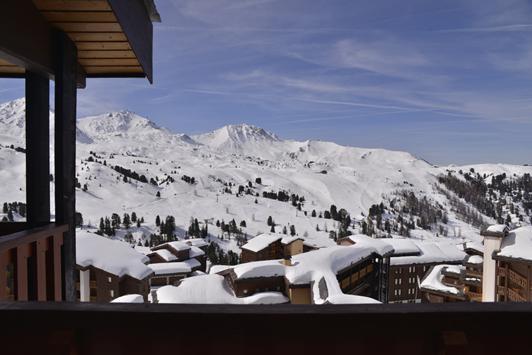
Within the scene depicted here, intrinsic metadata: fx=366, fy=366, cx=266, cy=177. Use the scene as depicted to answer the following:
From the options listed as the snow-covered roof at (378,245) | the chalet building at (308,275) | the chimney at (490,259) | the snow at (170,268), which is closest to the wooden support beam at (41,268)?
the chalet building at (308,275)

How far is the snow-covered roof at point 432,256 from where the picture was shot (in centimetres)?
4491

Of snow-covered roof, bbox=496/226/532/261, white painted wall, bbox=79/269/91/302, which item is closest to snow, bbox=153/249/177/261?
white painted wall, bbox=79/269/91/302

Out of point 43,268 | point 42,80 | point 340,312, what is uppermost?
point 42,80

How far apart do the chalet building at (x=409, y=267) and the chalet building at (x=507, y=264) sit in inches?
710

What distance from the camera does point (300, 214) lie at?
14162 centimetres

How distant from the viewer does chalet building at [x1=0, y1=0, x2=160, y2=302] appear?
304 cm

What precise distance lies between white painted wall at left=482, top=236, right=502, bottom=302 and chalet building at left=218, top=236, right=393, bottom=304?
950 cm

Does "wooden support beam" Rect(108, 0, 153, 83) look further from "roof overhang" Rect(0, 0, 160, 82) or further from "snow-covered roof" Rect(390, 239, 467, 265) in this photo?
"snow-covered roof" Rect(390, 239, 467, 265)

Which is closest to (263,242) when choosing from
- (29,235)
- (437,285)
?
(437,285)

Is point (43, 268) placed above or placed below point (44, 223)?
below

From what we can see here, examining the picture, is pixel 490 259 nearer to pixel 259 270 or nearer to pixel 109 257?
pixel 259 270

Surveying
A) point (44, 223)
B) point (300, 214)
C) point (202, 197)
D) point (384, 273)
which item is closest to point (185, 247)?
point (384, 273)

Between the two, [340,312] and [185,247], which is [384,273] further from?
[340,312]

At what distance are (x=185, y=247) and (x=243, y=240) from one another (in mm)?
53590
